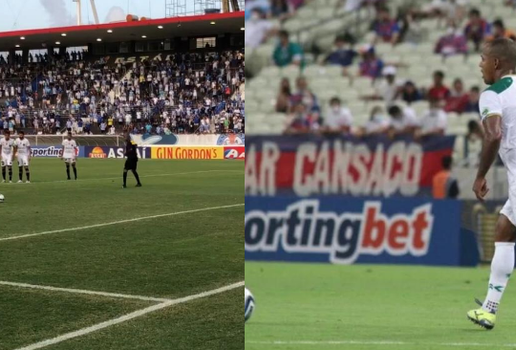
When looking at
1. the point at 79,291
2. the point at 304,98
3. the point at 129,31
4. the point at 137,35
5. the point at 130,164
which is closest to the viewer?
Answer: the point at 304,98


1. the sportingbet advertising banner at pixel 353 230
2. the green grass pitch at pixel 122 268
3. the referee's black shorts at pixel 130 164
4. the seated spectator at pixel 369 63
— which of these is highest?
the seated spectator at pixel 369 63

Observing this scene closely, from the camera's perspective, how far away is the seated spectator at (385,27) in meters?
2.64

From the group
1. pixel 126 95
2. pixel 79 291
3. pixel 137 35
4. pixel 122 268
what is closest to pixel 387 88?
pixel 79 291

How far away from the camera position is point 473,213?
2811mm

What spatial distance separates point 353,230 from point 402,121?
0.46 meters

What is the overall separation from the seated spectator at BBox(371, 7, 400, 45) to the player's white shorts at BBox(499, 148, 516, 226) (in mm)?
561

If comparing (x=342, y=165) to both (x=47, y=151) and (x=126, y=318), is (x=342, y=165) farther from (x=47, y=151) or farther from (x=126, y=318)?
(x=47, y=151)

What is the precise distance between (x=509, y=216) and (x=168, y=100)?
134ft

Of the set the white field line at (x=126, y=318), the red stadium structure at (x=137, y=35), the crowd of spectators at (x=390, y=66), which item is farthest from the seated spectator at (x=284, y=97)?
the red stadium structure at (x=137, y=35)

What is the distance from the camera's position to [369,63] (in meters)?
2.66

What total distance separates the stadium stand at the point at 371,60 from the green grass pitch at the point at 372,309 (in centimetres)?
57

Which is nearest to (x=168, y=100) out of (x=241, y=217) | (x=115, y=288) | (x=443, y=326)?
(x=241, y=217)

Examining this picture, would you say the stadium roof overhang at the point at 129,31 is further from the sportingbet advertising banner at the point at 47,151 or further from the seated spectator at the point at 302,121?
the seated spectator at the point at 302,121

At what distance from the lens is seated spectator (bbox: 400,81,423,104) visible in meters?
2.74
